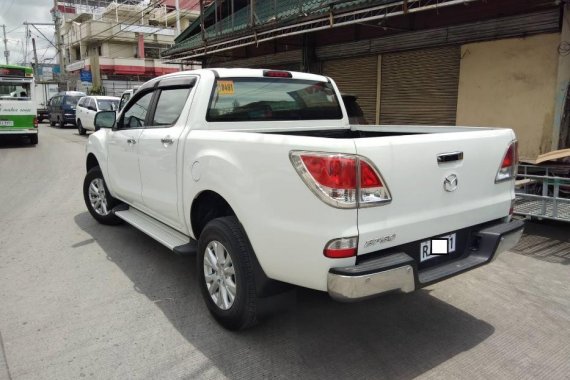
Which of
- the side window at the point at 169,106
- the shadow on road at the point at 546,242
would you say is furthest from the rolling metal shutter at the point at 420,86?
the side window at the point at 169,106

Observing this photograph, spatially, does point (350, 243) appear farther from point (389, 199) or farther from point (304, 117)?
point (304, 117)

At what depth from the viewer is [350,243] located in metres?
2.65

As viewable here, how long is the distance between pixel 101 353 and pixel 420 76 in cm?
836

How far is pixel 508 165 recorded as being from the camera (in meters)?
3.49

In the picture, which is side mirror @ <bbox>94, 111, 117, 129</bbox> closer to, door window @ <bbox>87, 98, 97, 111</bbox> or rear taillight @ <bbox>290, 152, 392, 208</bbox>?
rear taillight @ <bbox>290, 152, 392, 208</bbox>

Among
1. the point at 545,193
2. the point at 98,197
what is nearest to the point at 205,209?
the point at 98,197

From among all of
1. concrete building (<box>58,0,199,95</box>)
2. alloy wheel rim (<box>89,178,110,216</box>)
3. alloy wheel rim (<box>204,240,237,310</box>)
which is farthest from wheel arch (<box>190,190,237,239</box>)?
concrete building (<box>58,0,199,95</box>)

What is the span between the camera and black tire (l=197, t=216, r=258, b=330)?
3125mm

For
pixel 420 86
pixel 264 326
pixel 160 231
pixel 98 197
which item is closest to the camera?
pixel 264 326

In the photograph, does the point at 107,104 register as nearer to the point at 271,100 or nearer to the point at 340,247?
the point at 271,100

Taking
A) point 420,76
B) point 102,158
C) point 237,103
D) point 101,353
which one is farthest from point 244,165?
point 420,76

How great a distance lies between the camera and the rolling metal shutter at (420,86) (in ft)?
30.1

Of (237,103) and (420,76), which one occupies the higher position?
(420,76)

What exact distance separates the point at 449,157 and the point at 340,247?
0.97m
